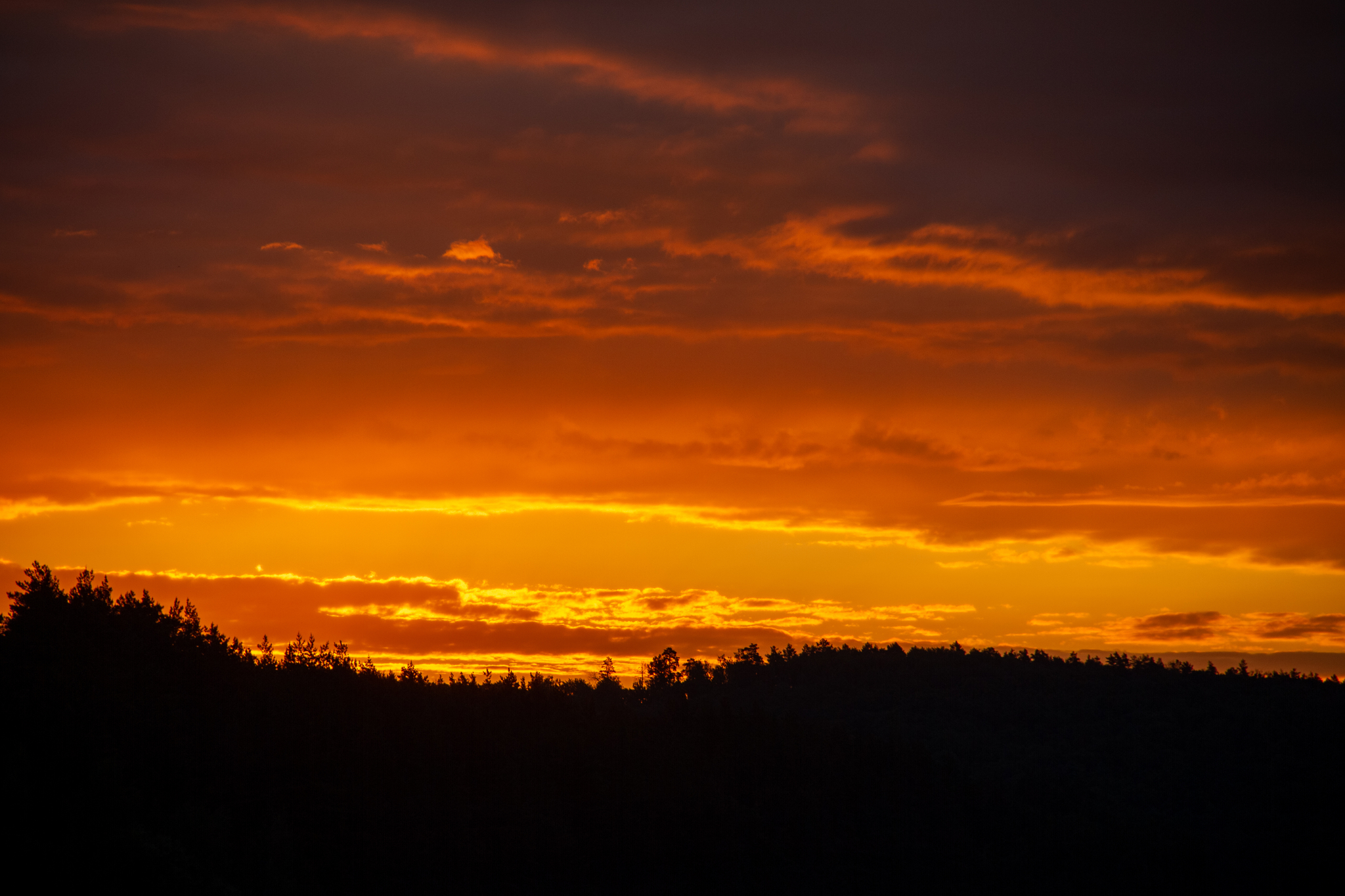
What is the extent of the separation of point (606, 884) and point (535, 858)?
582 cm

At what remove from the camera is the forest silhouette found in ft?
150

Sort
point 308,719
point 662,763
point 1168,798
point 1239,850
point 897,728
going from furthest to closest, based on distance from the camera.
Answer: point 897,728, point 1168,798, point 1239,850, point 662,763, point 308,719

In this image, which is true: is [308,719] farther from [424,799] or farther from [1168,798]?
[1168,798]

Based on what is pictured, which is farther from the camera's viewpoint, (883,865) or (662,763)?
(883,865)

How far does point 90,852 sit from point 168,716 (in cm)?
A: 1641

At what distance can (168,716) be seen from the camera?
173 feet

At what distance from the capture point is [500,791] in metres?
74.5

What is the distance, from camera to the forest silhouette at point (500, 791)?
150ft

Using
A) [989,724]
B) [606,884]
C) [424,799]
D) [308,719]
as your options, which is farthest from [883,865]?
[989,724]

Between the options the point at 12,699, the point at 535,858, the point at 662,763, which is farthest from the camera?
the point at 662,763

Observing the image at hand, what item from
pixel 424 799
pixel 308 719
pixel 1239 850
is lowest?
pixel 1239 850

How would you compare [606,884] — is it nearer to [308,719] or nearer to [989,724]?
[308,719]

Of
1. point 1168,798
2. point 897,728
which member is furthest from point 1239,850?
point 897,728

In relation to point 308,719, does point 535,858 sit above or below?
below
